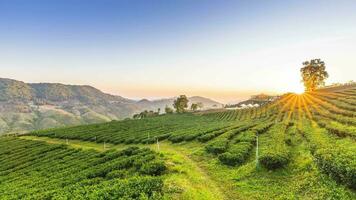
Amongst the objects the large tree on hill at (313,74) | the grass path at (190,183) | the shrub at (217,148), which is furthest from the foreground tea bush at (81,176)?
the large tree on hill at (313,74)

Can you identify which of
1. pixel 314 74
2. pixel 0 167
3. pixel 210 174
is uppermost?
pixel 314 74

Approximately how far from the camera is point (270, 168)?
21.7 meters

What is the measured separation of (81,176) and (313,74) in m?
112

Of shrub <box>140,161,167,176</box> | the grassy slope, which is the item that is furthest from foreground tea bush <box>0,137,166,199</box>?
the grassy slope

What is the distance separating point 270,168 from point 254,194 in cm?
446

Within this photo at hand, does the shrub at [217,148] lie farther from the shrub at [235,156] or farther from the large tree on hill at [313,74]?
the large tree on hill at [313,74]

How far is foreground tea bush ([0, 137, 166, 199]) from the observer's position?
17734 mm

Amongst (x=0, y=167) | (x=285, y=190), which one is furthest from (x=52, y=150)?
(x=285, y=190)

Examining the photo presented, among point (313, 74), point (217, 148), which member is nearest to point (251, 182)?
point (217, 148)

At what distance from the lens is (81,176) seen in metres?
25.9

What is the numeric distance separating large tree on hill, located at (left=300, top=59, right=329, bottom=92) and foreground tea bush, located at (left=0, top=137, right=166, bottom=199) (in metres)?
101

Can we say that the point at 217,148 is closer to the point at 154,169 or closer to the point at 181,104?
the point at 154,169

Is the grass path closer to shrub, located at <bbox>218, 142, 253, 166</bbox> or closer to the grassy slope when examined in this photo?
the grassy slope

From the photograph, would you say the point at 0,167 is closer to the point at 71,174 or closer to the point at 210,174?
the point at 71,174
